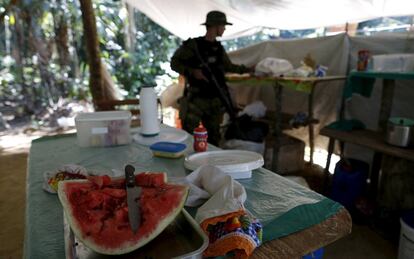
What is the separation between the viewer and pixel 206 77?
267cm

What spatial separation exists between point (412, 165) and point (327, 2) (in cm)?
150

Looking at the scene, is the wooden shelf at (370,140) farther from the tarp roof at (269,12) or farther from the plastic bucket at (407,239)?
the tarp roof at (269,12)

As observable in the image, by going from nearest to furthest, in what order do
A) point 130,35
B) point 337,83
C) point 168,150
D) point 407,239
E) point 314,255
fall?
point 314,255, point 168,150, point 407,239, point 337,83, point 130,35

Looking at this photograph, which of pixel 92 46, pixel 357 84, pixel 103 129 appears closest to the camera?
pixel 103 129

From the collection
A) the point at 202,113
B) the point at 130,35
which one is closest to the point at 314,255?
the point at 202,113

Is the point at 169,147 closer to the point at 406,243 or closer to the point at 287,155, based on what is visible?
the point at 406,243

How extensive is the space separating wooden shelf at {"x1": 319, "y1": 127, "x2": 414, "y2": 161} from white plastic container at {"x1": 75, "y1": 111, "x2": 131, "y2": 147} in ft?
5.57

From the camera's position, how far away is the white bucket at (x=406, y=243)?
1630 millimetres

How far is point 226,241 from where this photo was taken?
64 centimetres

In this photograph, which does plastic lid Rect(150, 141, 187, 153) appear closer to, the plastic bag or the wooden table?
the wooden table

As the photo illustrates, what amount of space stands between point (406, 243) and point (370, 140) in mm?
788

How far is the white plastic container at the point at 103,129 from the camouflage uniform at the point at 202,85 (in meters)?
1.22

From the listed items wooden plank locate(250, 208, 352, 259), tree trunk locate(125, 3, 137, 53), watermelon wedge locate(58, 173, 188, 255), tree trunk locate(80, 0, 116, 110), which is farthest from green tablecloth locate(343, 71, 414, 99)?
tree trunk locate(125, 3, 137, 53)

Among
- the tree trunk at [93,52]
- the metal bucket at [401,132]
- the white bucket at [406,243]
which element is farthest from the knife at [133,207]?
the tree trunk at [93,52]
